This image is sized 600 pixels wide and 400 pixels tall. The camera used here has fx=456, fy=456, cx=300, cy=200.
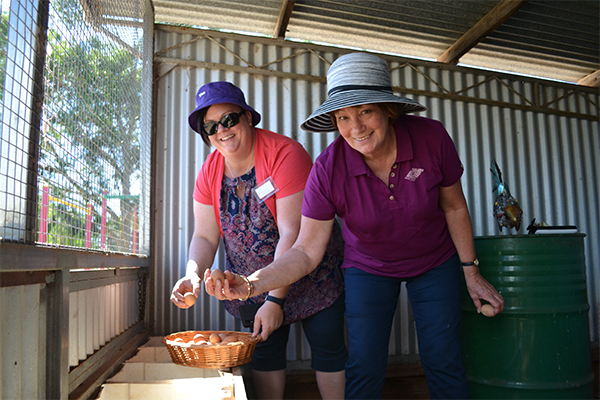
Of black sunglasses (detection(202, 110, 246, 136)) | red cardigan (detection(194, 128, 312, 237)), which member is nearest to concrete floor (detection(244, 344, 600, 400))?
red cardigan (detection(194, 128, 312, 237))

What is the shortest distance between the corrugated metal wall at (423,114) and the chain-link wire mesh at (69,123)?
2.34 ft

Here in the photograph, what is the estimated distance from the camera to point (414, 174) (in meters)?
1.85

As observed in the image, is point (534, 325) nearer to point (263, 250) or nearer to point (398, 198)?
point (398, 198)

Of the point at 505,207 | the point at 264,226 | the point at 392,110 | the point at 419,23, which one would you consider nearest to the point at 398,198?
the point at 392,110

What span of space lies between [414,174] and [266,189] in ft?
2.55

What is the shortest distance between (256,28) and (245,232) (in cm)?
225

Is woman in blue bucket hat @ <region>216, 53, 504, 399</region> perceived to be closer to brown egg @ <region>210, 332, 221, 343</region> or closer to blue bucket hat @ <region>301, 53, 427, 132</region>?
blue bucket hat @ <region>301, 53, 427, 132</region>

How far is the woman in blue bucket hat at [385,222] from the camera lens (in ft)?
6.03

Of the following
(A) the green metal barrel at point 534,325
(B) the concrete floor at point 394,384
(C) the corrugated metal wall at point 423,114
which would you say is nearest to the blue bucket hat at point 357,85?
(A) the green metal barrel at point 534,325

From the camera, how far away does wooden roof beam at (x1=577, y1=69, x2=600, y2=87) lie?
4980mm

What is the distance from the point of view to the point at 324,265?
2400mm

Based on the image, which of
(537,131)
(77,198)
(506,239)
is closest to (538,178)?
(537,131)

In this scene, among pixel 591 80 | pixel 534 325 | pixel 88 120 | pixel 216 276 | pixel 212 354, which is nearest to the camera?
pixel 216 276

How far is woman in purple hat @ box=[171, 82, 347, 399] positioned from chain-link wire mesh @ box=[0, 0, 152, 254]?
18.3 inches
